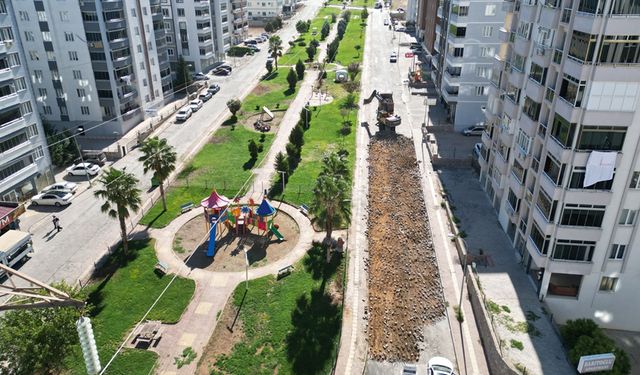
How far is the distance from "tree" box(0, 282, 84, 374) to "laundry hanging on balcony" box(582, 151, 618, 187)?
4006 centimetres

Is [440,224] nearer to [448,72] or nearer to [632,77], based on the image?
[632,77]

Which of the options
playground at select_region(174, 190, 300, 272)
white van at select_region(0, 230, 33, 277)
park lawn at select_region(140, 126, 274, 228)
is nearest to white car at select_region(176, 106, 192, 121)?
park lawn at select_region(140, 126, 274, 228)

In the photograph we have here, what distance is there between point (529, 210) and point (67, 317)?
40.5 m

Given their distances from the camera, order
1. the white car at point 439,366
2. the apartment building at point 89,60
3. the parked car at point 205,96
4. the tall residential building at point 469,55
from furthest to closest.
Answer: the parked car at point 205,96
the tall residential building at point 469,55
the apartment building at point 89,60
the white car at point 439,366

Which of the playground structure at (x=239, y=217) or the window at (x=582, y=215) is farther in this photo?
the playground structure at (x=239, y=217)

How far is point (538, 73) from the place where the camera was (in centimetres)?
4281

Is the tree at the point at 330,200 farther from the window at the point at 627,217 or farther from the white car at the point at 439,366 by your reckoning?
the window at the point at 627,217

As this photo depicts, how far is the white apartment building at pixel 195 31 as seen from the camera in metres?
117

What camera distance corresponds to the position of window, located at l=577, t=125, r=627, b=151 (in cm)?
3525

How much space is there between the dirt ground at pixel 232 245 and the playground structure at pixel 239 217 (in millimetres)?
645

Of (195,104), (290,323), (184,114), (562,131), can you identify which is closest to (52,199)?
(184,114)

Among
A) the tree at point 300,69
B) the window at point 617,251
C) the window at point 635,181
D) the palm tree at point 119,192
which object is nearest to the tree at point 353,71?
the tree at point 300,69

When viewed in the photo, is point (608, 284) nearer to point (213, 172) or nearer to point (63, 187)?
point (213, 172)

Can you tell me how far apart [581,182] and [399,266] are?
19.1 m
